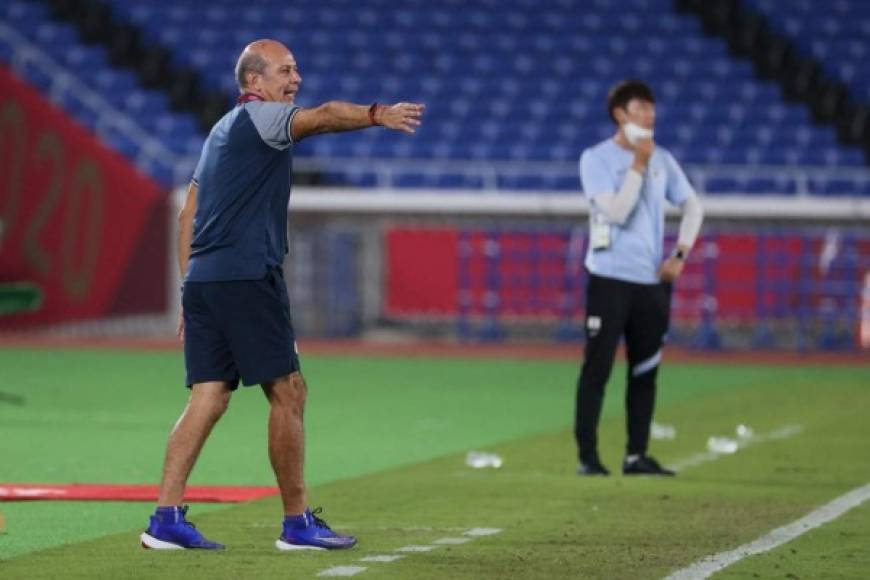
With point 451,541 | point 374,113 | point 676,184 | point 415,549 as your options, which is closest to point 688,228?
point 676,184

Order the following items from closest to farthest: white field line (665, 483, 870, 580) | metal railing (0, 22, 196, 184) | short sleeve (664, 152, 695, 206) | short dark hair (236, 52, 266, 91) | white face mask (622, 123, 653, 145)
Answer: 1. white field line (665, 483, 870, 580)
2. short dark hair (236, 52, 266, 91)
3. white face mask (622, 123, 653, 145)
4. short sleeve (664, 152, 695, 206)
5. metal railing (0, 22, 196, 184)

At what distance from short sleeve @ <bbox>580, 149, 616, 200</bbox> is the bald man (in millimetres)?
3332

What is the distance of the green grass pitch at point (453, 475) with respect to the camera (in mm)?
7598

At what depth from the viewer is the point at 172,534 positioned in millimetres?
7730

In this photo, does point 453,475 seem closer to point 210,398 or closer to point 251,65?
point 210,398

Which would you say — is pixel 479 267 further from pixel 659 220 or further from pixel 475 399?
pixel 659 220

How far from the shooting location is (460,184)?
27438 mm

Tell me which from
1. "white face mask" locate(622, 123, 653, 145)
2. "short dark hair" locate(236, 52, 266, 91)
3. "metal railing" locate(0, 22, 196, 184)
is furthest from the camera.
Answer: "metal railing" locate(0, 22, 196, 184)

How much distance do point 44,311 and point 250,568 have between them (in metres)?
19.1

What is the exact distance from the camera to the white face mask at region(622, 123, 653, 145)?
10.9 metres

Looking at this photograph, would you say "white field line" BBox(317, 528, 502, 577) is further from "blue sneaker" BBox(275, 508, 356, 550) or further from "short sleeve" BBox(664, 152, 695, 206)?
"short sleeve" BBox(664, 152, 695, 206)

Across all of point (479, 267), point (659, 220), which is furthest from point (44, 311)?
point (659, 220)

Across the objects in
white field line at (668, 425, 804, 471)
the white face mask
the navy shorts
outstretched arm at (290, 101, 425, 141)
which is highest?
outstretched arm at (290, 101, 425, 141)

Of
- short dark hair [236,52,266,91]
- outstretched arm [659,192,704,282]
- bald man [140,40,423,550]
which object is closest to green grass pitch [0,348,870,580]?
bald man [140,40,423,550]
